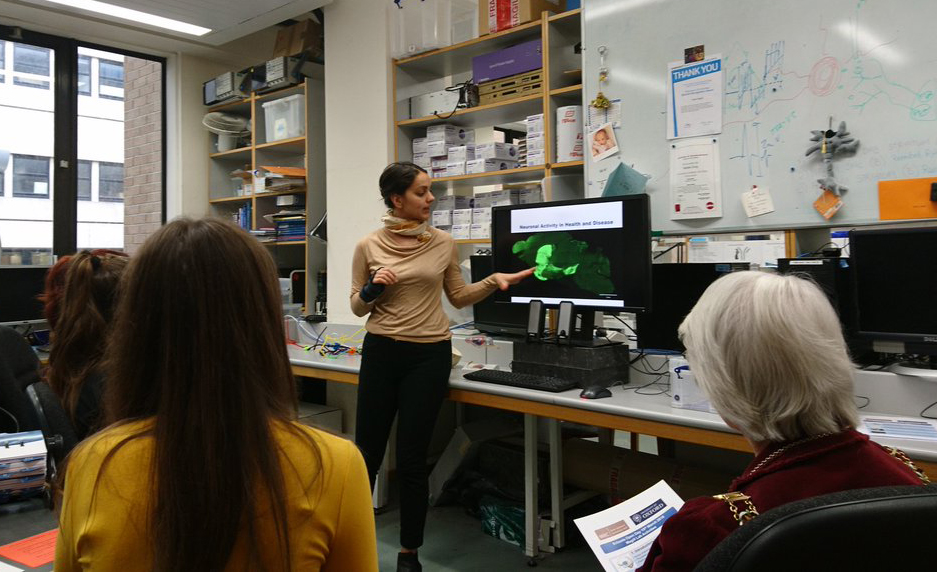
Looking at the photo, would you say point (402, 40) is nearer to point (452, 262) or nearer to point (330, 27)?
point (330, 27)

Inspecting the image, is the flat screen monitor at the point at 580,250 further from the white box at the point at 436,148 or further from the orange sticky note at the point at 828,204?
the white box at the point at 436,148

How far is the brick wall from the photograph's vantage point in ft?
17.7

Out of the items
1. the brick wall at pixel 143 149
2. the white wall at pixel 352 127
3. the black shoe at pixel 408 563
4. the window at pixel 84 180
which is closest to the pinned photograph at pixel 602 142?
the white wall at pixel 352 127

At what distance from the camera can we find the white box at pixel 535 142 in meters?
3.40

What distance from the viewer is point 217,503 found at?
71 centimetres

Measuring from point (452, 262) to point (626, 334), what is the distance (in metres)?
0.79

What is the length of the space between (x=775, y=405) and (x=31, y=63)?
5536mm

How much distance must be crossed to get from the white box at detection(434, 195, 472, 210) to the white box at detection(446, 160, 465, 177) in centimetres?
15

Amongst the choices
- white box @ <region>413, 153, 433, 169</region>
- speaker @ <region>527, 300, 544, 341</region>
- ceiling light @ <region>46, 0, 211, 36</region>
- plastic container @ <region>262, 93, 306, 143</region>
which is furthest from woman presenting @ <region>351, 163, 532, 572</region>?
ceiling light @ <region>46, 0, 211, 36</region>

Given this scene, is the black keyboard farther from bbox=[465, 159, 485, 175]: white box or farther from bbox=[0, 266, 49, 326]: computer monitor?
bbox=[0, 266, 49, 326]: computer monitor

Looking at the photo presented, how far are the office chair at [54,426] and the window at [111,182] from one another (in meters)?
4.08

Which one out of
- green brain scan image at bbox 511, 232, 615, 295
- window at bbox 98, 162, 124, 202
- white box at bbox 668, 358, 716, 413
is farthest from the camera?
window at bbox 98, 162, 124, 202

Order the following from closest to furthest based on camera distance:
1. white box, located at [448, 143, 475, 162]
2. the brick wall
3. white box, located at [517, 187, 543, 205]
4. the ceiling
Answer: white box, located at [517, 187, 543, 205] → white box, located at [448, 143, 475, 162] → the ceiling → the brick wall

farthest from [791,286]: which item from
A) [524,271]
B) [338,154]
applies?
[338,154]
